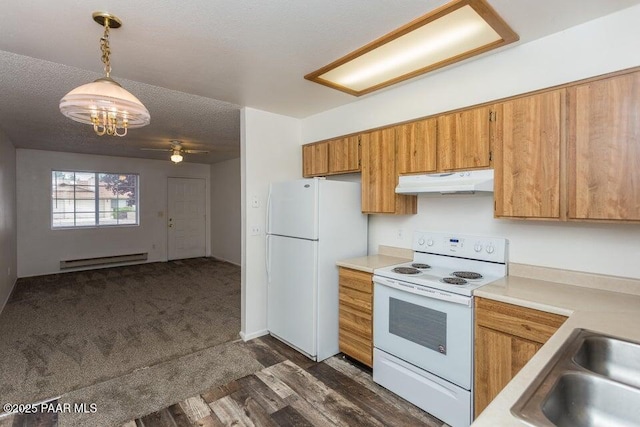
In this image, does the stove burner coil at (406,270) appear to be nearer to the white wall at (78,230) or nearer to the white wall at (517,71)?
the white wall at (517,71)

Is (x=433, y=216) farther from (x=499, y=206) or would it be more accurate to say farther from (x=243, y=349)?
(x=243, y=349)

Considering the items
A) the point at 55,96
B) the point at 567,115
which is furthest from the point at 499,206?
the point at 55,96

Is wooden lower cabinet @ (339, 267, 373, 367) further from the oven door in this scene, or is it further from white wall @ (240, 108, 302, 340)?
white wall @ (240, 108, 302, 340)

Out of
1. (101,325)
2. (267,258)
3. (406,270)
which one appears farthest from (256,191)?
(101,325)

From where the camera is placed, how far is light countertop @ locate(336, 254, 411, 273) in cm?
263

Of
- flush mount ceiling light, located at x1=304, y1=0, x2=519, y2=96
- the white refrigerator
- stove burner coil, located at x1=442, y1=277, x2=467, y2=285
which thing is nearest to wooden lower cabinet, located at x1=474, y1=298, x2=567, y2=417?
stove burner coil, located at x1=442, y1=277, x2=467, y2=285

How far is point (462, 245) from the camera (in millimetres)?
2502

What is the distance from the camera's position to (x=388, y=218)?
3.13 m

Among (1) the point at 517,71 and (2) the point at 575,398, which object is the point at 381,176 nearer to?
(1) the point at 517,71

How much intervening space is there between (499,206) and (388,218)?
3.79 ft

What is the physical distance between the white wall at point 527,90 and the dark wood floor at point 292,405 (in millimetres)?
1295

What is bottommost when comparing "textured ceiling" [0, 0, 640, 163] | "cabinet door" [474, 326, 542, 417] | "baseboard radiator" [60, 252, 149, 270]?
"baseboard radiator" [60, 252, 149, 270]

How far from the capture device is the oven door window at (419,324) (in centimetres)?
208

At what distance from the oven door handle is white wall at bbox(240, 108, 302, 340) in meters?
1.45
